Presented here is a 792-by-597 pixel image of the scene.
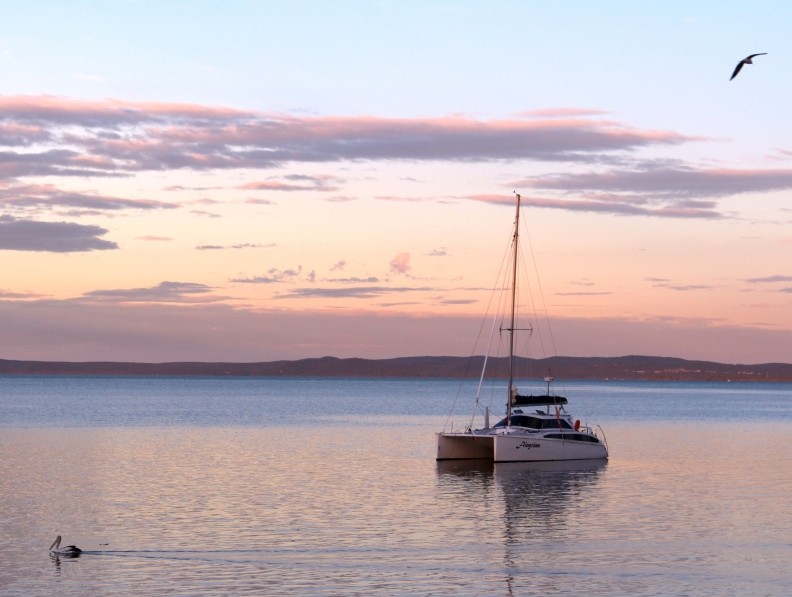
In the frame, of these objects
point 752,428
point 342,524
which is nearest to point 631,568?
point 342,524

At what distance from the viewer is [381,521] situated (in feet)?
125

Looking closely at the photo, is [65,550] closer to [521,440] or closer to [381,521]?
[381,521]

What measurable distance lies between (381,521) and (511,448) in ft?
72.6

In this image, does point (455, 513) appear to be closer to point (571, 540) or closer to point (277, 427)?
point (571, 540)

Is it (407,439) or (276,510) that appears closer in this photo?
(276,510)

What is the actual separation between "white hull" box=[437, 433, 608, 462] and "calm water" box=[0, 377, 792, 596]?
96 cm

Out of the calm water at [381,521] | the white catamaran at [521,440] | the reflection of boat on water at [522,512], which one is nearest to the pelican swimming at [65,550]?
the calm water at [381,521]

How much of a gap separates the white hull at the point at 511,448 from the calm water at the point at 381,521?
0.96 meters

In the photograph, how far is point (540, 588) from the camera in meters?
27.9

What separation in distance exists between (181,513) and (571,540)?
13158 mm

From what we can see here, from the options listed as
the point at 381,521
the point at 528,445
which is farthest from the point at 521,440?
the point at 381,521

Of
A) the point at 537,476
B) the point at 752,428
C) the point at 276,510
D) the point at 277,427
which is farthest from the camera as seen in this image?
the point at 752,428

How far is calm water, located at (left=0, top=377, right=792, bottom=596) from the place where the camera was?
28.7 meters

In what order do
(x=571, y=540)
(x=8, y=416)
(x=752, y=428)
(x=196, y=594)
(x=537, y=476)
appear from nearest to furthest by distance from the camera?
1. (x=196, y=594)
2. (x=571, y=540)
3. (x=537, y=476)
4. (x=752, y=428)
5. (x=8, y=416)
